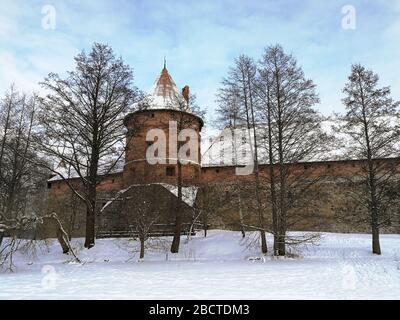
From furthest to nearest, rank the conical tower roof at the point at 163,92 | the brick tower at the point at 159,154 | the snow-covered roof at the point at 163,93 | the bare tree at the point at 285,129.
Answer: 1. the conical tower roof at the point at 163,92
2. the snow-covered roof at the point at 163,93
3. the brick tower at the point at 159,154
4. the bare tree at the point at 285,129

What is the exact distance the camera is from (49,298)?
6664mm

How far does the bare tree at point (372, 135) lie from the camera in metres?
16.7

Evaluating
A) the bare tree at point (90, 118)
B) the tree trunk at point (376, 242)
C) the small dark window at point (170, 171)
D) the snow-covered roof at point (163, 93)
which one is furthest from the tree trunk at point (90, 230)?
the tree trunk at point (376, 242)

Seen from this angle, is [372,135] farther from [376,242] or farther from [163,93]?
[163,93]

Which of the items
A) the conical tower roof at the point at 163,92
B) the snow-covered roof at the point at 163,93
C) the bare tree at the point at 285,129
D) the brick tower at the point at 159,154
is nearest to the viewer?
the bare tree at the point at 285,129

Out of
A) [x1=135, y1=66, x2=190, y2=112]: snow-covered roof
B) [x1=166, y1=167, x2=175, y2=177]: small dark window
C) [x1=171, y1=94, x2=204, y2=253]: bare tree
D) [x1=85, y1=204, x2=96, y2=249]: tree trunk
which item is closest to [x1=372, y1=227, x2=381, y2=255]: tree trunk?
[x1=171, y1=94, x2=204, y2=253]: bare tree

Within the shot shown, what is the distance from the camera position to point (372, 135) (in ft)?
57.2

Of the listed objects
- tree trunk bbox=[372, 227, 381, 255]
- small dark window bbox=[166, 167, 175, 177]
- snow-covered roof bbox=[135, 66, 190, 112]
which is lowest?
tree trunk bbox=[372, 227, 381, 255]

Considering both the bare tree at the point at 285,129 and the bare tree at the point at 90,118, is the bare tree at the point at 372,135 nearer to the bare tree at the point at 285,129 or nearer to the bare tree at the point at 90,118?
the bare tree at the point at 285,129

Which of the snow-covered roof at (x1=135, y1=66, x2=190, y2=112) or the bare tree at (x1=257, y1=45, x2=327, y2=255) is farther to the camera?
the snow-covered roof at (x1=135, y1=66, x2=190, y2=112)

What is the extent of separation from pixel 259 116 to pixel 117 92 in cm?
742

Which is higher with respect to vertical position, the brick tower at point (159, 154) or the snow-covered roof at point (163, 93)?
the snow-covered roof at point (163, 93)

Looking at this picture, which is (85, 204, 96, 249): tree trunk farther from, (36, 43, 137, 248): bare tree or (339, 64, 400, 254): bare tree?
(339, 64, 400, 254): bare tree

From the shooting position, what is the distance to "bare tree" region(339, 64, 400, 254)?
16719 mm
